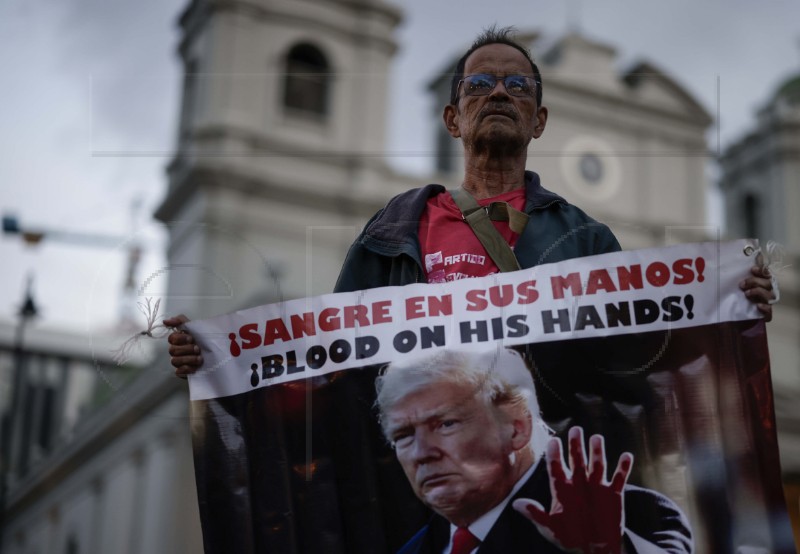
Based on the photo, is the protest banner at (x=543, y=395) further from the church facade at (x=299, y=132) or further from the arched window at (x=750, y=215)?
the arched window at (x=750, y=215)

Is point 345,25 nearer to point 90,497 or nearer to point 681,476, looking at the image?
point 90,497

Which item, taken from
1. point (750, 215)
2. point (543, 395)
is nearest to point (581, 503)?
point (543, 395)

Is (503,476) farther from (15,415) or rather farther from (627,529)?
(15,415)

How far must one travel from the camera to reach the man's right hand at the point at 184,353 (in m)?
2.52

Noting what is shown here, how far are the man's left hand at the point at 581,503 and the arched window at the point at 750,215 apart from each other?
28603mm

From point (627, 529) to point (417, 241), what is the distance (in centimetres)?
68

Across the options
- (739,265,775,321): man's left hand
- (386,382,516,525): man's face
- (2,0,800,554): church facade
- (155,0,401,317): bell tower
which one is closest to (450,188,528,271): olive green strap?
(386,382,516,525): man's face

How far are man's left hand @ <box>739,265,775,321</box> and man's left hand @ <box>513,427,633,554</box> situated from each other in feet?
1.21

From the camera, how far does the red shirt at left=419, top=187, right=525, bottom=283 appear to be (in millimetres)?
2428

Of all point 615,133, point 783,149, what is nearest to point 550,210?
point 615,133

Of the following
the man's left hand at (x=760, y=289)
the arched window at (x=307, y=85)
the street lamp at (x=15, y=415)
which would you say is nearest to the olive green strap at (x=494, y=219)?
the man's left hand at (x=760, y=289)

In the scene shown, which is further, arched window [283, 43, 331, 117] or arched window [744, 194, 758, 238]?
arched window [744, 194, 758, 238]

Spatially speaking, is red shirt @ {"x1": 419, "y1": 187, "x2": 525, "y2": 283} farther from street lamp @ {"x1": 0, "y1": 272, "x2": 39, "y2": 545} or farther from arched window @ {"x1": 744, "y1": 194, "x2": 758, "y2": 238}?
arched window @ {"x1": 744, "y1": 194, "x2": 758, "y2": 238}

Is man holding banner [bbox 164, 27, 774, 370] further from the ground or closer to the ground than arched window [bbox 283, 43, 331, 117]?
closer to the ground
